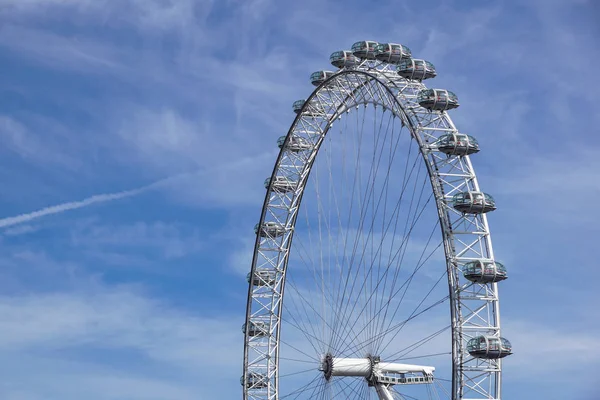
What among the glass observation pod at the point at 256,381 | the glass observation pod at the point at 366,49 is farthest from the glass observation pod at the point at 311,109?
the glass observation pod at the point at 256,381

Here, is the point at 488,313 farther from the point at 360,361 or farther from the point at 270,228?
the point at 270,228

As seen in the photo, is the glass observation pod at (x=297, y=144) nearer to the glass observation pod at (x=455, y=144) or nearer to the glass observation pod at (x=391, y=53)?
the glass observation pod at (x=391, y=53)

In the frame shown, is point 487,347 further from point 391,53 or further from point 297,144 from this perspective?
point 297,144

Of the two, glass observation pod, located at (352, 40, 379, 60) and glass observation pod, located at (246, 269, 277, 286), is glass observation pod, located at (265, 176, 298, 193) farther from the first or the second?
glass observation pod, located at (352, 40, 379, 60)

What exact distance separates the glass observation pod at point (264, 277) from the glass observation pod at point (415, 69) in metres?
25.1

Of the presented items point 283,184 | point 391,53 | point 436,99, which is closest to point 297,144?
point 283,184

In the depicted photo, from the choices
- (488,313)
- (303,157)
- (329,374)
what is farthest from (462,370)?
(303,157)

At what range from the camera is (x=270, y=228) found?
9638cm

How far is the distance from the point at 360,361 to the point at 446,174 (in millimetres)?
13034

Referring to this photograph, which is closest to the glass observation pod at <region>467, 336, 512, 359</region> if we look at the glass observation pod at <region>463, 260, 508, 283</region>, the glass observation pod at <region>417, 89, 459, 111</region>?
the glass observation pod at <region>463, 260, 508, 283</region>

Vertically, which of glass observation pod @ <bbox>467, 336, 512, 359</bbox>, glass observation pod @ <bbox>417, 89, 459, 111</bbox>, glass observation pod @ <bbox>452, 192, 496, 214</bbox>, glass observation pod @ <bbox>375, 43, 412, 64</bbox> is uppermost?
glass observation pod @ <bbox>375, 43, 412, 64</bbox>

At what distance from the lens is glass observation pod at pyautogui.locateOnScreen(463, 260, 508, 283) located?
68188mm

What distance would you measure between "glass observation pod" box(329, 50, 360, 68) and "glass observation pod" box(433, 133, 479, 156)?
1459 centimetres

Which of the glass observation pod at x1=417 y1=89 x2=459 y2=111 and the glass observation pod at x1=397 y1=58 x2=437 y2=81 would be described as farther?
the glass observation pod at x1=397 y1=58 x2=437 y2=81
